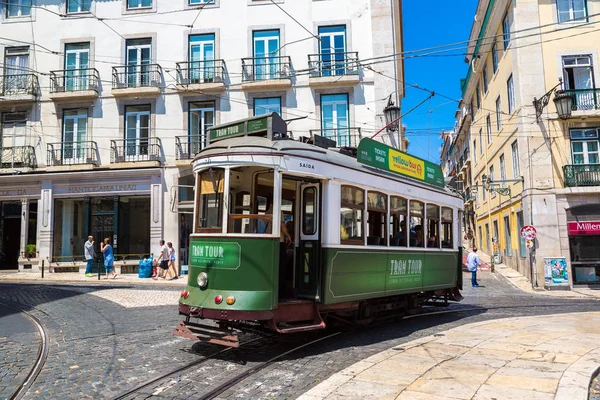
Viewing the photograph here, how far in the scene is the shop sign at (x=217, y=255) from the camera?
273 inches

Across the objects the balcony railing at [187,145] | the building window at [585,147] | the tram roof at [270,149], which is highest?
the balcony railing at [187,145]

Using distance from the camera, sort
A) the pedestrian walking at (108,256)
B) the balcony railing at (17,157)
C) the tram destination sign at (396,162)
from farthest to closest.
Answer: the balcony railing at (17,157) < the pedestrian walking at (108,256) < the tram destination sign at (396,162)

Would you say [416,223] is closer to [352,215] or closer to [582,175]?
[352,215]

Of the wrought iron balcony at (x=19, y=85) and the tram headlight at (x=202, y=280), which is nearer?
the tram headlight at (x=202, y=280)

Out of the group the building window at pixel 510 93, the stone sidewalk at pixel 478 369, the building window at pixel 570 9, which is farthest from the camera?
the building window at pixel 510 93

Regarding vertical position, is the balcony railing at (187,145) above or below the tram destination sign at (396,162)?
above

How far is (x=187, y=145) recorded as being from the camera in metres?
22.5

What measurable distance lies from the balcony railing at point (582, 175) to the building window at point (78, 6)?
2308cm

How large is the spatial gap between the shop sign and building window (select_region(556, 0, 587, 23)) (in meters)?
20.6

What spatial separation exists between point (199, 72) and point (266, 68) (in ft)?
10.3

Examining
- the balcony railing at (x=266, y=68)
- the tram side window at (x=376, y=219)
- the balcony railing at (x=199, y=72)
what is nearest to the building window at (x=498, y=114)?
the balcony railing at (x=266, y=68)

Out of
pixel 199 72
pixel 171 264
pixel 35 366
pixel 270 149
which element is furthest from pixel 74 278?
pixel 270 149

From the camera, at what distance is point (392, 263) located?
9297 millimetres

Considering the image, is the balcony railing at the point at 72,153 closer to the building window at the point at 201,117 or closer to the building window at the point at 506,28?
the building window at the point at 201,117
